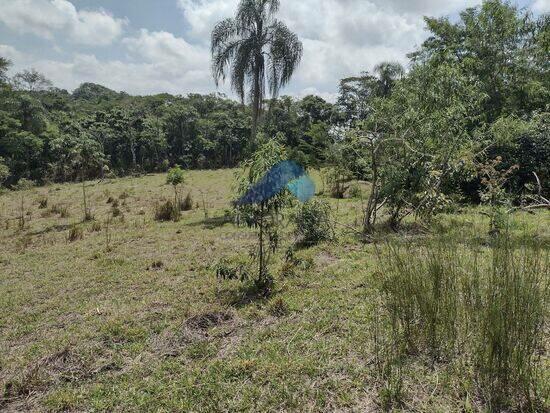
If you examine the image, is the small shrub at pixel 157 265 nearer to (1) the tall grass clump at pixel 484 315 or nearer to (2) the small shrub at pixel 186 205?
(1) the tall grass clump at pixel 484 315

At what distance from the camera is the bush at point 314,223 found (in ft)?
24.3

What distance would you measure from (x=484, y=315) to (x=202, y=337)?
258 centimetres

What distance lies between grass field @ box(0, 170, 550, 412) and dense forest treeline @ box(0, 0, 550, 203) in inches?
65.8

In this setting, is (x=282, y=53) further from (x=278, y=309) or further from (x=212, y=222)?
(x=278, y=309)

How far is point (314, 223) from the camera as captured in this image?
7465 millimetres

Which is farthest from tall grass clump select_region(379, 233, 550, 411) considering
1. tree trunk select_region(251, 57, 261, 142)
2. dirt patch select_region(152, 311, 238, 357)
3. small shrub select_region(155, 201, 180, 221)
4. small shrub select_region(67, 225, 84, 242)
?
tree trunk select_region(251, 57, 261, 142)

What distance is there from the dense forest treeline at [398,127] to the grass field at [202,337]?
1672mm

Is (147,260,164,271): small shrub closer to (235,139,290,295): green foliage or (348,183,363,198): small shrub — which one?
(235,139,290,295): green foliage

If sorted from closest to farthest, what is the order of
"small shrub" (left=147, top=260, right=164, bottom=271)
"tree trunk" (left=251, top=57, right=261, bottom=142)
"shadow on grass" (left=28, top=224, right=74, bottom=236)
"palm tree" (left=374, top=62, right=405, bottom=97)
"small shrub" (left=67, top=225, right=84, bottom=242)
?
"small shrub" (left=147, top=260, right=164, bottom=271)
"small shrub" (left=67, top=225, right=84, bottom=242)
"shadow on grass" (left=28, top=224, right=74, bottom=236)
"tree trunk" (left=251, top=57, right=261, bottom=142)
"palm tree" (left=374, top=62, right=405, bottom=97)

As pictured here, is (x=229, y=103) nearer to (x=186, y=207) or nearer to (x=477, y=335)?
(x=186, y=207)

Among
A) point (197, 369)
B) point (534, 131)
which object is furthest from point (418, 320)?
point (534, 131)

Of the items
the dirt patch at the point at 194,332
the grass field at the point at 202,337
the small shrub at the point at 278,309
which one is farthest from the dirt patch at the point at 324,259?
the dirt patch at the point at 194,332

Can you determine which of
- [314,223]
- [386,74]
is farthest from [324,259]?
[386,74]

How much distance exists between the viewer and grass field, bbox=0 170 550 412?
2908mm
